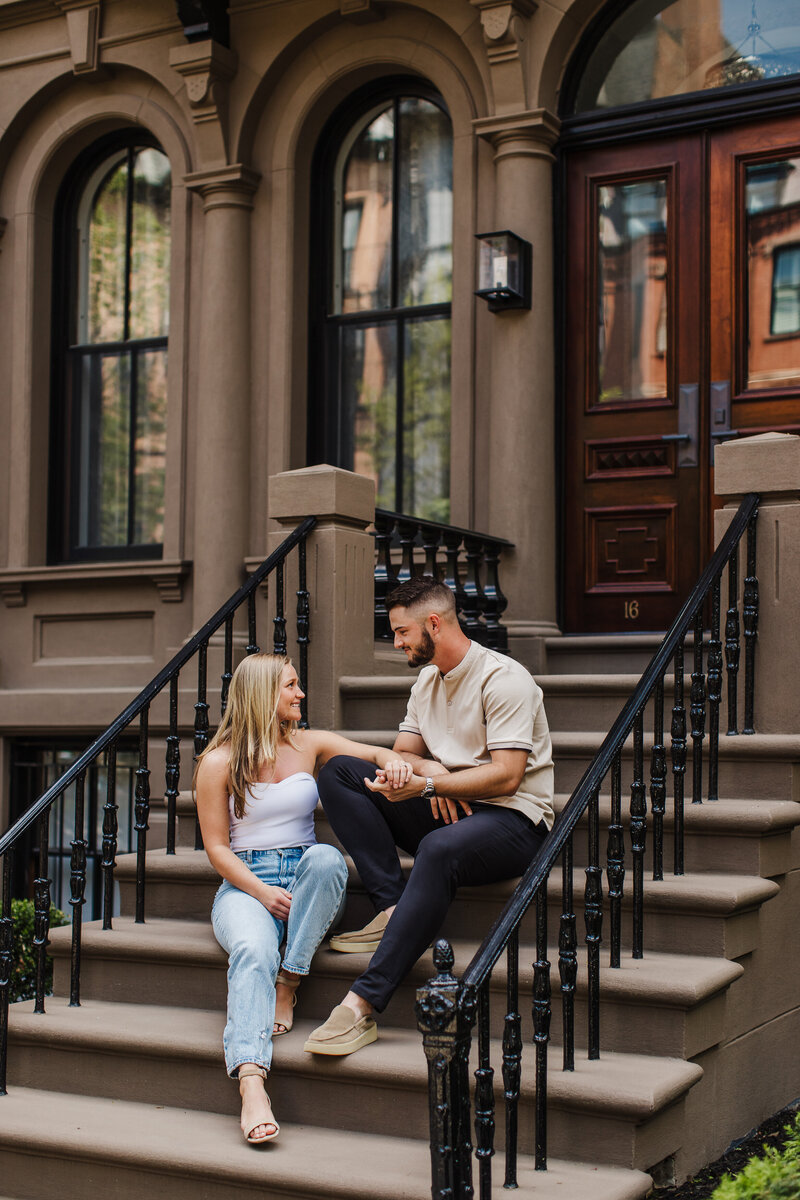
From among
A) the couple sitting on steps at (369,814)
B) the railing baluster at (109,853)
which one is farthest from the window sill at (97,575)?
the couple sitting on steps at (369,814)

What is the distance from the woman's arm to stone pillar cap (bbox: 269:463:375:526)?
5.17ft

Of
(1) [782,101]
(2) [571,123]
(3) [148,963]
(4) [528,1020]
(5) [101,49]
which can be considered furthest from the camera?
(5) [101,49]

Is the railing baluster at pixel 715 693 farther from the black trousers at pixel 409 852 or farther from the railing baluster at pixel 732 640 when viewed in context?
the black trousers at pixel 409 852

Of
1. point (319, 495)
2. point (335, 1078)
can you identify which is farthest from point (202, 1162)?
point (319, 495)

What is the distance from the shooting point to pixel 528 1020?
16.1ft

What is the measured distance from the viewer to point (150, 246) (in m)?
9.91

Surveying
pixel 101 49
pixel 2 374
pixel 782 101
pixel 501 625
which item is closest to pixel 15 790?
pixel 2 374

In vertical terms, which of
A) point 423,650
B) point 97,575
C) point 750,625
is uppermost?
point 97,575

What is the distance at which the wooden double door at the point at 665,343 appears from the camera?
788 centimetres

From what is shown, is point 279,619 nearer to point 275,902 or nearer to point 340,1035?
point 275,902

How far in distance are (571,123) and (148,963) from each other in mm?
5473

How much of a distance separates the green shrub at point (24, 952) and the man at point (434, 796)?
10.2 ft

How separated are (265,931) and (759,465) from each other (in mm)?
2790

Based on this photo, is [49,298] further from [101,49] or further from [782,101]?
[782,101]
